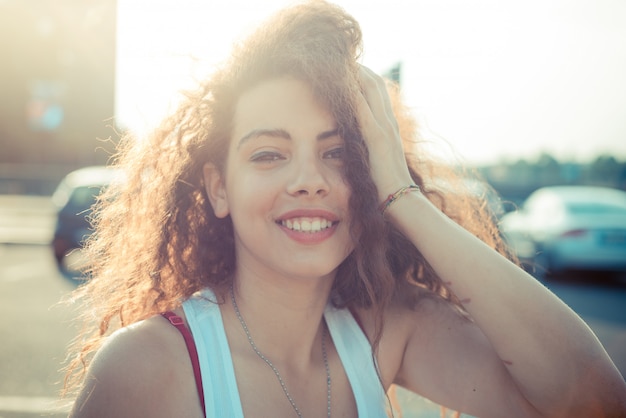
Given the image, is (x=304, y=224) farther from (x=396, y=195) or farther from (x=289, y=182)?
(x=396, y=195)

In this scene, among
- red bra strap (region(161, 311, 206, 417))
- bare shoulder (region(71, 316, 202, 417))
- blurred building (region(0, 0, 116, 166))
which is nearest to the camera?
bare shoulder (region(71, 316, 202, 417))

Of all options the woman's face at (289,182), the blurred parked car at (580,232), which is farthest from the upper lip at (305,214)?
the blurred parked car at (580,232)

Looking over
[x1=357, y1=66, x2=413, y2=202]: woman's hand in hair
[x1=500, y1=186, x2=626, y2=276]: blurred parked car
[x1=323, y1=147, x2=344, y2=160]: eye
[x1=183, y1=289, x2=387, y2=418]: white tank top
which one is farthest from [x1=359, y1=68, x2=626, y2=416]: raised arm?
[x1=500, y1=186, x2=626, y2=276]: blurred parked car

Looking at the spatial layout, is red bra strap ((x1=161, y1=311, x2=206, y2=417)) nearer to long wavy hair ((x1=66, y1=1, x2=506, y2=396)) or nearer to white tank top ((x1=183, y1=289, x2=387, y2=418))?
white tank top ((x1=183, y1=289, x2=387, y2=418))

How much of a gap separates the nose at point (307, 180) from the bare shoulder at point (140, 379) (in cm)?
67

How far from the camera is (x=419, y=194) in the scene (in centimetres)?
229

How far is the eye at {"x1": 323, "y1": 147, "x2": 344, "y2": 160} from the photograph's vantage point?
2.32 meters

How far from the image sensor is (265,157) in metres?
2.29

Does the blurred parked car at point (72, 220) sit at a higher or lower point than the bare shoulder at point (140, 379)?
lower

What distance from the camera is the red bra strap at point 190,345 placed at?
1981 millimetres

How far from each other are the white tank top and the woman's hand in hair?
1.89 feet

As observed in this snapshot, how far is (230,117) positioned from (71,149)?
43493 mm

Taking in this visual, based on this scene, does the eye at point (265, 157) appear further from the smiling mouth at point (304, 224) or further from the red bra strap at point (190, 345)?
the red bra strap at point (190, 345)

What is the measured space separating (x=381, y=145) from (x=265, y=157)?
1.46 feet
